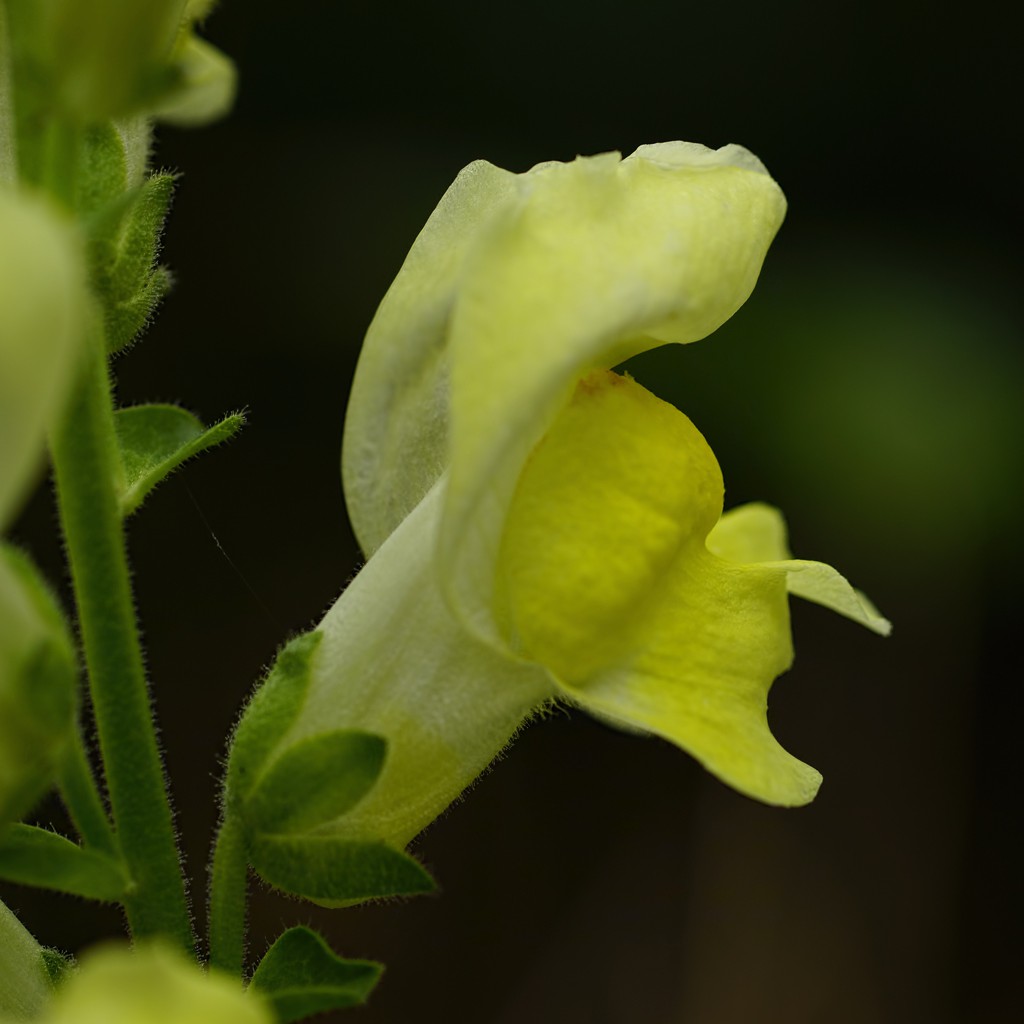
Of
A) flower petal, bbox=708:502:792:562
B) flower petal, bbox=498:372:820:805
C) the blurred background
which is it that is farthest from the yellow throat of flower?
the blurred background

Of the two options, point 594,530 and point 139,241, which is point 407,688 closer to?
point 594,530

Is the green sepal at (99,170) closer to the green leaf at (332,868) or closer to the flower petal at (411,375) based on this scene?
the flower petal at (411,375)

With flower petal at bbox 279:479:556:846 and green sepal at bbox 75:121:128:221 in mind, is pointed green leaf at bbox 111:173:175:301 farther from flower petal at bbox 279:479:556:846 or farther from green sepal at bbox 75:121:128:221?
flower petal at bbox 279:479:556:846

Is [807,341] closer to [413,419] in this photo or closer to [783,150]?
[783,150]

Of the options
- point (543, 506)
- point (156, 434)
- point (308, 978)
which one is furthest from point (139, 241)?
point (308, 978)

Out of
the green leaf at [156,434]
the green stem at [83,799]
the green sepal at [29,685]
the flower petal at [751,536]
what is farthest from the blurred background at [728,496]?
the green sepal at [29,685]
